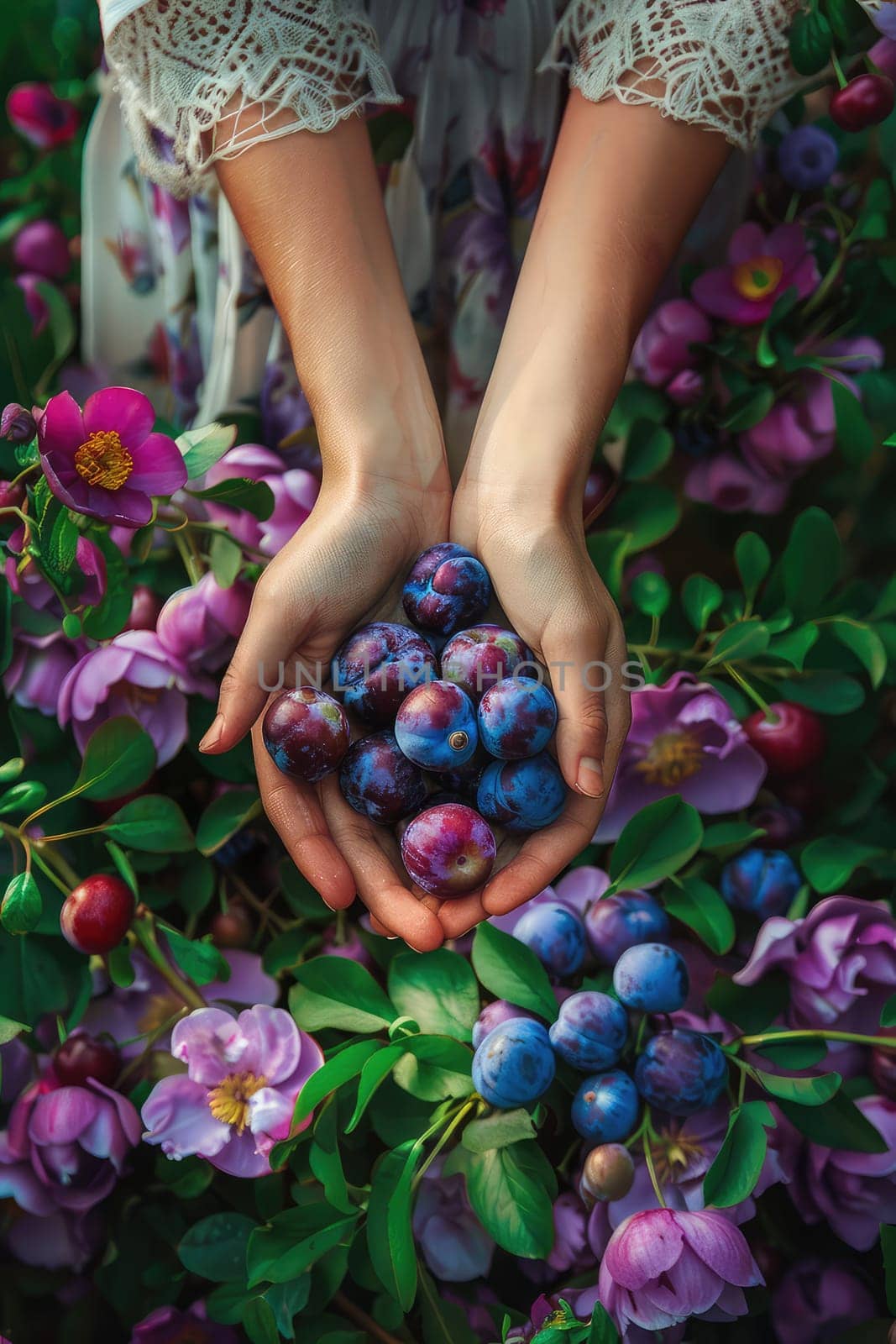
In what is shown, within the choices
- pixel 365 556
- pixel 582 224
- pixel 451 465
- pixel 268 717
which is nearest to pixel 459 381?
pixel 451 465

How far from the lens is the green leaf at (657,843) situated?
83 cm

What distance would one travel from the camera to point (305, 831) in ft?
2.71

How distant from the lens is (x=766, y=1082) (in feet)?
2.49

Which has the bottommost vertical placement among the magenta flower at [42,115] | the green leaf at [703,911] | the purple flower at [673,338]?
the green leaf at [703,911]

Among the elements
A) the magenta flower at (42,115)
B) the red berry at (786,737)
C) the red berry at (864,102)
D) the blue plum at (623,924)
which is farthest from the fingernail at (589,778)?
the magenta flower at (42,115)

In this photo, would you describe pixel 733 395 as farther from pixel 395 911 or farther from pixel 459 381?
pixel 395 911

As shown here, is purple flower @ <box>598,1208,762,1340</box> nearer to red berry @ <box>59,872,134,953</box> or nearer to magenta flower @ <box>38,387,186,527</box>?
red berry @ <box>59,872,134,953</box>

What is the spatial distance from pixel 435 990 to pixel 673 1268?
0.25 m

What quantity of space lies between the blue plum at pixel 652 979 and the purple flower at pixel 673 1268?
135mm

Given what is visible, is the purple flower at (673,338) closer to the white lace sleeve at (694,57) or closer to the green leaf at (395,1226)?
the white lace sleeve at (694,57)

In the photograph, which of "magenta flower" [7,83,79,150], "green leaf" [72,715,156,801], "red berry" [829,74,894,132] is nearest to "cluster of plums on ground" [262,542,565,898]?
"green leaf" [72,715,156,801]

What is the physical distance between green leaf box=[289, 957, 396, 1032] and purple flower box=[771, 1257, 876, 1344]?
1.23 feet

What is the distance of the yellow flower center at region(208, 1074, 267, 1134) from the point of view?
2.66 feet

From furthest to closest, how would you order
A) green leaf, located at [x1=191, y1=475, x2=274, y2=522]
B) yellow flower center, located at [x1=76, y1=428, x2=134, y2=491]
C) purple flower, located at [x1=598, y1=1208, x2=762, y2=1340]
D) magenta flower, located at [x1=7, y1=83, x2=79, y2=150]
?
magenta flower, located at [x1=7, y1=83, x2=79, y2=150]
green leaf, located at [x1=191, y1=475, x2=274, y2=522]
yellow flower center, located at [x1=76, y1=428, x2=134, y2=491]
purple flower, located at [x1=598, y1=1208, x2=762, y2=1340]
